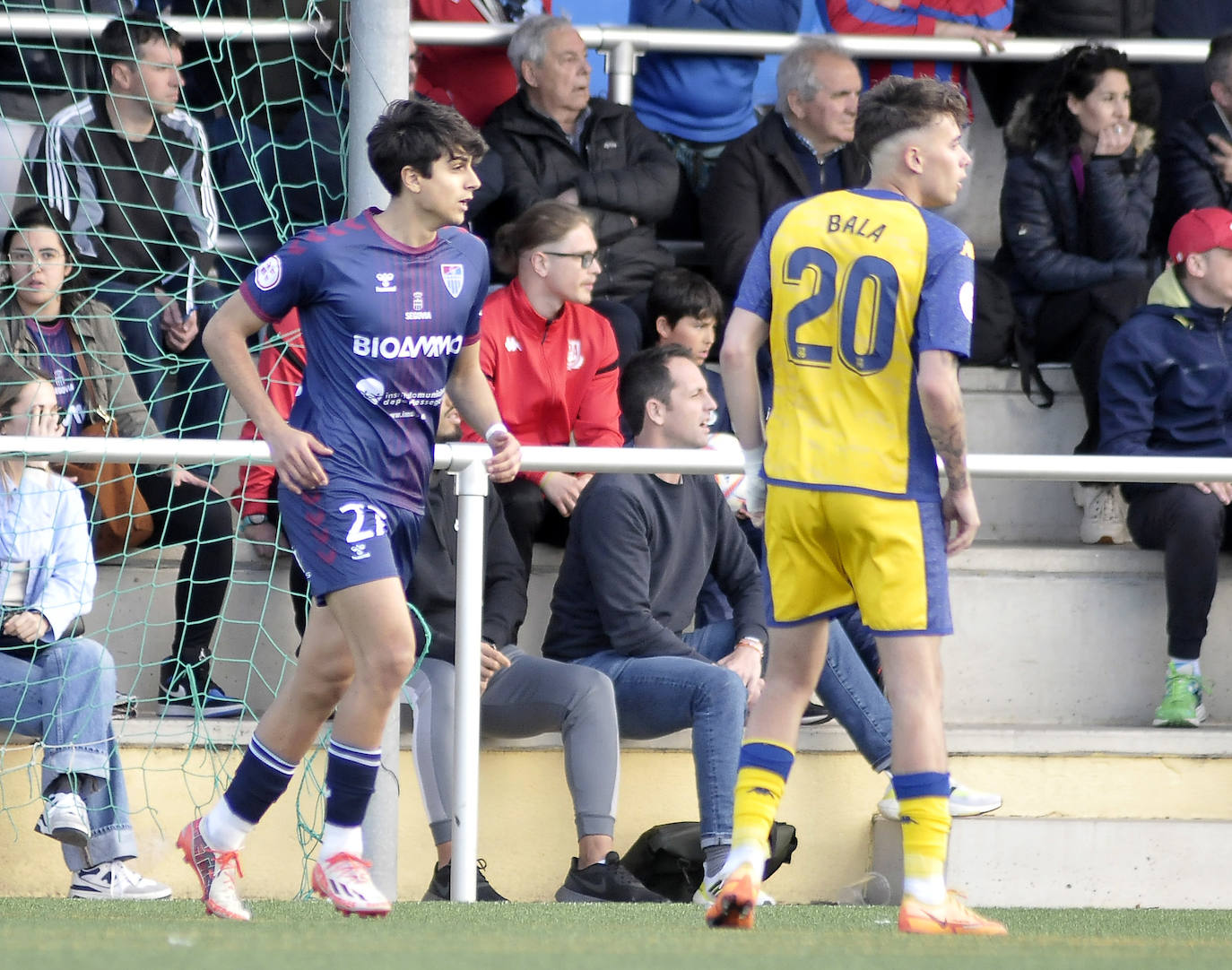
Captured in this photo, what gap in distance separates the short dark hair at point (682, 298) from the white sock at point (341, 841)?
8.72ft

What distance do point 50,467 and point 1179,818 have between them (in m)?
3.44

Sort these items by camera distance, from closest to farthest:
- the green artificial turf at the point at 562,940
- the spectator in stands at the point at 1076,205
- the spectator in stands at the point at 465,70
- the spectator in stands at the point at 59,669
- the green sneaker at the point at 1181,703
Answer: the green artificial turf at the point at 562,940 → the spectator in stands at the point at 59,669 → the green sneaker at the point at 1181,703 → the spectator in stands at the point at 1076,205 → the spectator in stands at the point at 465,70

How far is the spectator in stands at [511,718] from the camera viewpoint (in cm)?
467

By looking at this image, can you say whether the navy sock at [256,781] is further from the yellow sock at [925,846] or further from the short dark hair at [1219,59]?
the short dark hair at [1219,59]

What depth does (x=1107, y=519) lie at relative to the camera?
6230 mm

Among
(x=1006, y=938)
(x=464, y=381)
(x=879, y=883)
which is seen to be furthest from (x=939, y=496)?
(x=879, y=883)

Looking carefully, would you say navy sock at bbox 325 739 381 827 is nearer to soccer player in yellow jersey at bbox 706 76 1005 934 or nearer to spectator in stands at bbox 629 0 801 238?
soccer player in yellow jersey at bbox 706 76 1005 934

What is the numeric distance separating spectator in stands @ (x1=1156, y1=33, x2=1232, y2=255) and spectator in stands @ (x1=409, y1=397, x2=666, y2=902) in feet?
11.8

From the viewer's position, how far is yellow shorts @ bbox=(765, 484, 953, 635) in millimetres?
3582

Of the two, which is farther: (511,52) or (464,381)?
(511,52)

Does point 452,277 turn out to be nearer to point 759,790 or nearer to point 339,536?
point 339,536

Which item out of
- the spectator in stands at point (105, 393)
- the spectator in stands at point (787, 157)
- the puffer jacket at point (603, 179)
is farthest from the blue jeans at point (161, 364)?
the spectator in stands at point (787, 157)

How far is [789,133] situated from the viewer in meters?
6.80

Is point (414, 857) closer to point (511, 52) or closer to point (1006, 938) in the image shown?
point (1006, 938)
